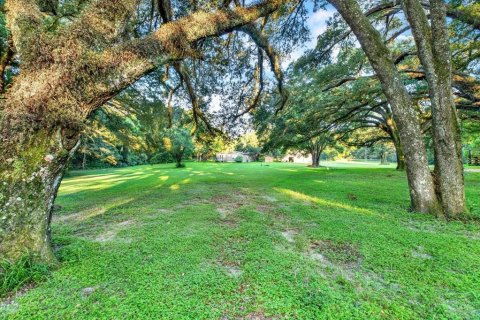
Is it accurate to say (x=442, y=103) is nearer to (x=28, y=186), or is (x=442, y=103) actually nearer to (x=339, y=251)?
(x=339, y=251)

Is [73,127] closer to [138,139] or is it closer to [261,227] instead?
[261,227]

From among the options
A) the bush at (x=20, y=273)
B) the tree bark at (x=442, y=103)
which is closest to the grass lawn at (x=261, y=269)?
the bush at (x=20, y=273)

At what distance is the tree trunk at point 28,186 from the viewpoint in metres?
2.05

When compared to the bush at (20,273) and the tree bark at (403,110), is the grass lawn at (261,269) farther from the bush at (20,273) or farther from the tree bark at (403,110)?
the tree bark at (403,110)

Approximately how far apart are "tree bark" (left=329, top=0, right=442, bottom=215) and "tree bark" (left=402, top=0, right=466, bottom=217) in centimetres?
22

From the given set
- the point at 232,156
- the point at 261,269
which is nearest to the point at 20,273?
the point at 261,269

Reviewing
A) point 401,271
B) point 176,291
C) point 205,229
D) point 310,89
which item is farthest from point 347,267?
point 310,89

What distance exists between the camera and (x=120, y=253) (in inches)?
102

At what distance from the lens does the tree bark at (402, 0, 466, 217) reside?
3.86 meters

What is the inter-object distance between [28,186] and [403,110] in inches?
225

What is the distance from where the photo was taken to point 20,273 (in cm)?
196

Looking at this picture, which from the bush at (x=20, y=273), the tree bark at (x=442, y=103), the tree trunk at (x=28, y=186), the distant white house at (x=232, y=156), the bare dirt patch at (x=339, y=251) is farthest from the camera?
the distant white house at (x=232, y=156)

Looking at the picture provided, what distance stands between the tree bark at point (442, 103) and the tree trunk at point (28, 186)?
595 cm

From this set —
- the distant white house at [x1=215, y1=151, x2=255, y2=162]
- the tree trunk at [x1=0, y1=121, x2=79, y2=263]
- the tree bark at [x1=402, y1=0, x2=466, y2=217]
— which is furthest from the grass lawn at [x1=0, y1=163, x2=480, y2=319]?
the distant white house at [x1=215, y1=151, x2=255, y2=162]
